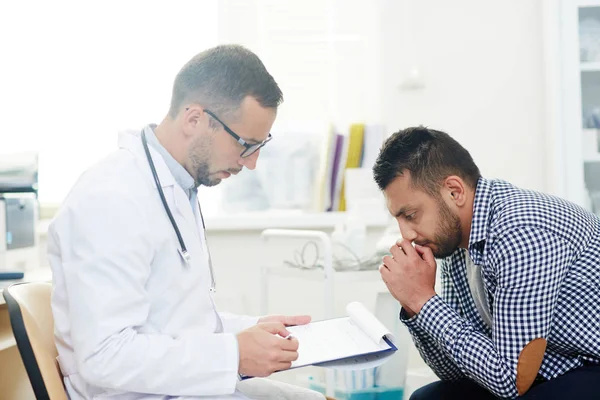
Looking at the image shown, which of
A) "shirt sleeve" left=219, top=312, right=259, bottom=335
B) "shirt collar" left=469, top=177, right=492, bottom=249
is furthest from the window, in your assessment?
"shirt collar" left=469, top=177, right=492, bottom=249

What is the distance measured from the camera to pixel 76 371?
121 cm

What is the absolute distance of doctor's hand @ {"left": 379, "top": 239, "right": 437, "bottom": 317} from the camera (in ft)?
4.79

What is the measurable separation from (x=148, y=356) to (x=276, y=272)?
137cm

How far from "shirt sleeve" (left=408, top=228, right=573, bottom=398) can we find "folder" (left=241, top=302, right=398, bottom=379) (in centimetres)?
19

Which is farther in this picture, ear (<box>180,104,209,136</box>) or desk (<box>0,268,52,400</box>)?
desk (<box>0,268,52,400</box>)

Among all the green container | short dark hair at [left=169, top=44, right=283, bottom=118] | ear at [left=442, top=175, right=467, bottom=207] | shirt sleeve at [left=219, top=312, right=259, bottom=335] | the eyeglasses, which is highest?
short dark hair at [left=169, top=44, right=283, bottom=118]

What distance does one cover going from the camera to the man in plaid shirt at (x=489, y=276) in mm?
1266

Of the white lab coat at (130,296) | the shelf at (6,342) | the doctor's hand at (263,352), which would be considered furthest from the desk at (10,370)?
the doctor's hand at (263,352)

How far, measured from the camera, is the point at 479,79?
298 centimetres

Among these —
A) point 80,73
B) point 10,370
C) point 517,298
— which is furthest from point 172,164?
point 80,73

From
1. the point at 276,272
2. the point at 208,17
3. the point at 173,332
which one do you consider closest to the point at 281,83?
the point at 208,17

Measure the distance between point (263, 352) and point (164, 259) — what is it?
235 mm

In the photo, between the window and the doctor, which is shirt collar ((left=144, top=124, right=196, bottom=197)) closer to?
the doctor

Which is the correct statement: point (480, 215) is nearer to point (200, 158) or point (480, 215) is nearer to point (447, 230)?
point (447, 230)
